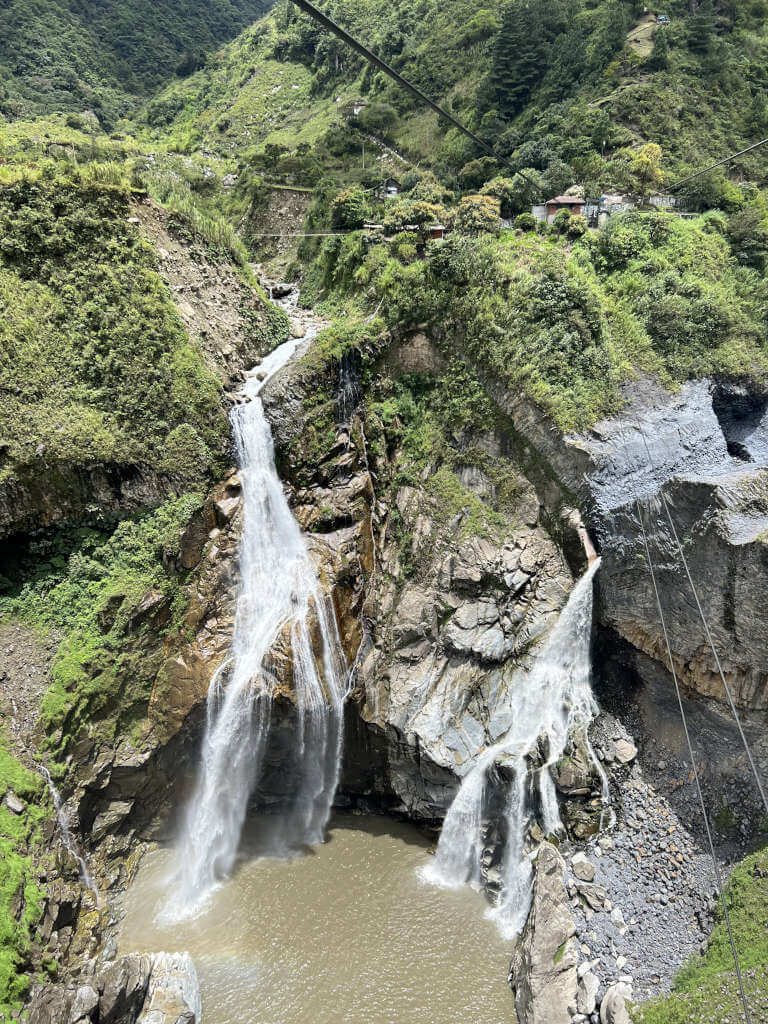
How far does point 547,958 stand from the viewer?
1170 centimetres

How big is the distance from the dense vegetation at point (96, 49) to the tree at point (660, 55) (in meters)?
45.2

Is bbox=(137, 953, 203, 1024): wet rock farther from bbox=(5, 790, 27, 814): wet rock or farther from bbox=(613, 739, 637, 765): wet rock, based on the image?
bbox=(613, 739, 637, 765): wet rock

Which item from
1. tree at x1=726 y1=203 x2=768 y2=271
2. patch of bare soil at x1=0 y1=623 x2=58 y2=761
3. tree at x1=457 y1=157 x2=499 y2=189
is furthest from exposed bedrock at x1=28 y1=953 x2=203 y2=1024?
tree at x1=457 y1=157 x2=499 y2=189

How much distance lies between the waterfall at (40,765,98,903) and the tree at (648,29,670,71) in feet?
159

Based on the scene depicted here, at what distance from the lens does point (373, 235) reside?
86.4ft

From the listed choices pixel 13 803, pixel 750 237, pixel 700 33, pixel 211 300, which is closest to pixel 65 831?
pixel 13 803

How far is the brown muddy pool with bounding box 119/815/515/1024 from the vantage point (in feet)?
38.7

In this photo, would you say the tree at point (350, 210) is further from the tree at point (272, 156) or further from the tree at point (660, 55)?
the tree at point (660, 55)

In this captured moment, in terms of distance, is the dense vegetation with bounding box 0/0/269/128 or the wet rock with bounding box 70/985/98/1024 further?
the dense vegetation with bounding box 0/0/269/128

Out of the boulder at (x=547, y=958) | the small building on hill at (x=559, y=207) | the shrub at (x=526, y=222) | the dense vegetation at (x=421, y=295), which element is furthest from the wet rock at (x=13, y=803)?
the small building on hill at (x=559, y=207)

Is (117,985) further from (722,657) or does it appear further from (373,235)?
(373,235)

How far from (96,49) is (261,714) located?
69.9 metres

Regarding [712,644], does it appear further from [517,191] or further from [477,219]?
[517,191]

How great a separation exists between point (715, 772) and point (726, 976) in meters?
4.44
